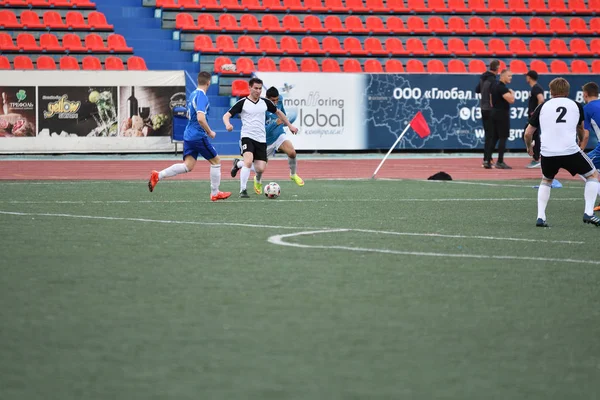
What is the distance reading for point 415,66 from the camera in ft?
96.7

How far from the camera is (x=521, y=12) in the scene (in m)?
32.2

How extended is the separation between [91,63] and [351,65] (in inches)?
280

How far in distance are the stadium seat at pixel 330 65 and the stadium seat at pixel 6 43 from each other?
8135 millimetres

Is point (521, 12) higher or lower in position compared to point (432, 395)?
higher

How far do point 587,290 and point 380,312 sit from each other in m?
1.72

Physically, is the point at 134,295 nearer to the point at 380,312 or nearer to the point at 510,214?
the point at 380,312

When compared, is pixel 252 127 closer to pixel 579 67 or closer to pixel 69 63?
pixel 69 63

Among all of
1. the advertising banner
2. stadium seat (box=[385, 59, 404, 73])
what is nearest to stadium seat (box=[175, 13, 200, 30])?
the advertising banner

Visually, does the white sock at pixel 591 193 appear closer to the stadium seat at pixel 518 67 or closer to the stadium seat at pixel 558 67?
the stadium seat at pixel 518 67

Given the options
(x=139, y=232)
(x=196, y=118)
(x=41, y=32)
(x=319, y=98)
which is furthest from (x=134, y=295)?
(x=41, y=32)

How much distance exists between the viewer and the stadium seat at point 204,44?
28250 millimetres

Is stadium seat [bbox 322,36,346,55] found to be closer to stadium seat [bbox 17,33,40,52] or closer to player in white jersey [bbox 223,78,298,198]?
stadium seat [bbox 17,33,40,52]

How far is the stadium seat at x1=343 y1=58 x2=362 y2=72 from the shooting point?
94.3ft

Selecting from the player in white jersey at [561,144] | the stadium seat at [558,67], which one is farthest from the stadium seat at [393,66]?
the player in white jersey at [561,144]
